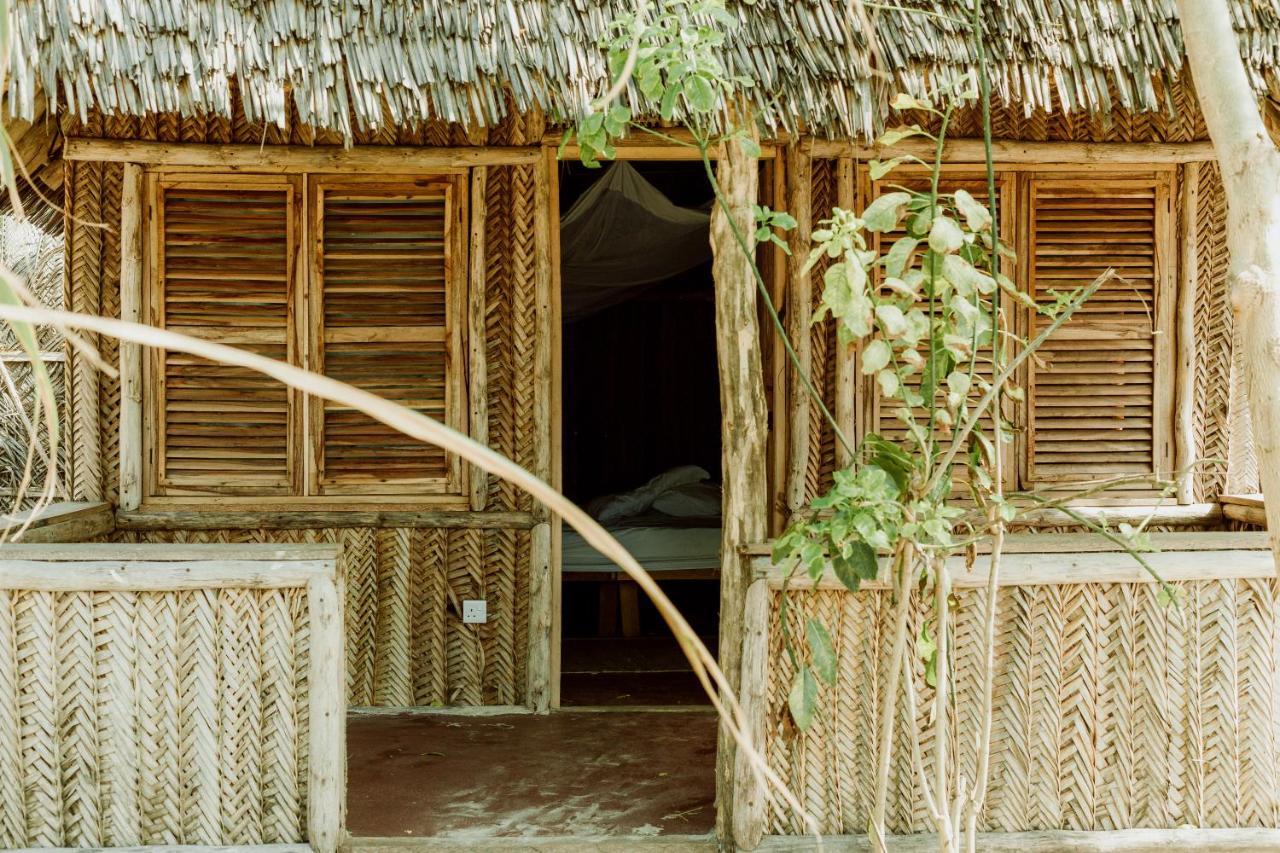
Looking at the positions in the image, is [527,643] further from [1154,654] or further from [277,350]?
[1154,654]

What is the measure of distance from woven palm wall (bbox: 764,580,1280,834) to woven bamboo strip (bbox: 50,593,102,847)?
1770 millimetres

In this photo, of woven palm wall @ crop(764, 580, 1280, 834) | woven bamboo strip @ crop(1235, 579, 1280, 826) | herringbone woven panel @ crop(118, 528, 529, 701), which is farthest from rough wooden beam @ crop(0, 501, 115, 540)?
woven bamboo strip @ crop(1235, 579, 1280, 826)

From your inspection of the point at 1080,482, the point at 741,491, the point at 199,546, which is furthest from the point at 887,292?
the point at 199,546

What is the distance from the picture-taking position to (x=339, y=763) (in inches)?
116

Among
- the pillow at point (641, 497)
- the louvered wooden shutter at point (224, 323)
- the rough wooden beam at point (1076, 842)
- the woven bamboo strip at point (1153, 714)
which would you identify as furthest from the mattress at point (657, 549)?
the woven bamboo strip at point (1153, 714)

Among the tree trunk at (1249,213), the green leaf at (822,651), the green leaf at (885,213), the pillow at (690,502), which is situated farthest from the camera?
the pillow at (690,502)

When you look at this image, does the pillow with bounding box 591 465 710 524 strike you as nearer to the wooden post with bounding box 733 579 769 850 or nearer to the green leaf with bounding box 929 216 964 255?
the wooden post with bounding box 733 579 769 850

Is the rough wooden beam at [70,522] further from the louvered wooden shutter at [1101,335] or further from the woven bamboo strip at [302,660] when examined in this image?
the louvered wooden shutter at [1101,335]

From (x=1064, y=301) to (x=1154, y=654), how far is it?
1.12 meters

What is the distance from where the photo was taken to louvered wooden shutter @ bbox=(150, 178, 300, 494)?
4.56m

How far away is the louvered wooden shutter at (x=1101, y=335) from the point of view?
15.3 ft

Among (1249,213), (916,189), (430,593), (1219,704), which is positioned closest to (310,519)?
(430,593)

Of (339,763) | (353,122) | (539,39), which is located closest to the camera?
(339,763)

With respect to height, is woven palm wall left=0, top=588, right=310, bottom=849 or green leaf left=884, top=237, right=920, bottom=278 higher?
green leaf left=884, top=237, right=920, bottom=278
